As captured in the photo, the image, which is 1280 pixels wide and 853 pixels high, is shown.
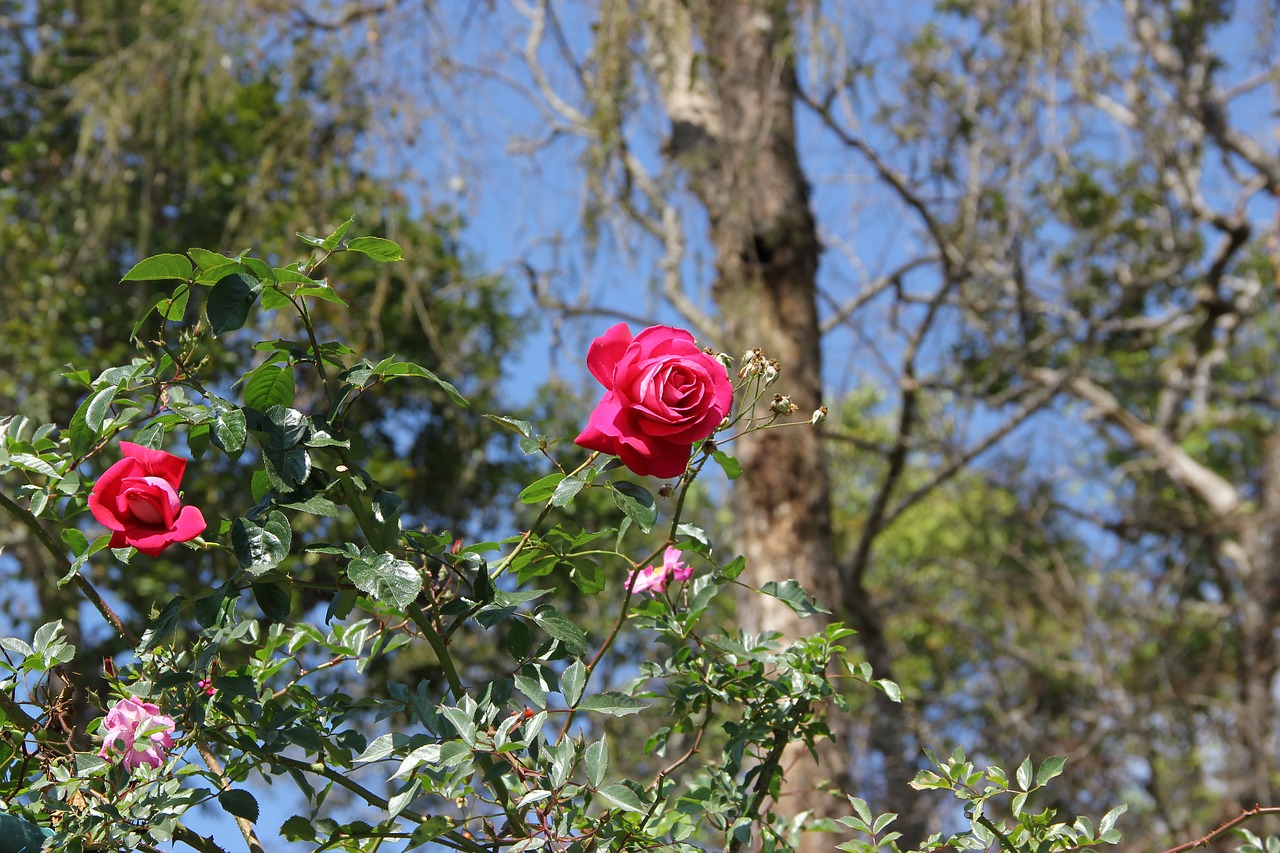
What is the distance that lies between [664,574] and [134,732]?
0.54 m

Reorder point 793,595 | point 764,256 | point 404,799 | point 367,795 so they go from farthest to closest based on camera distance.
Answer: point 764,256, point 793,595, point 367,795, point 404,799

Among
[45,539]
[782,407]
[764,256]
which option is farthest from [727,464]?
[764,256]

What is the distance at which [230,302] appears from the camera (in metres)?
0.98

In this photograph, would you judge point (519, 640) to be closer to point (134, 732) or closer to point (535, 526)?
point (535, 526)

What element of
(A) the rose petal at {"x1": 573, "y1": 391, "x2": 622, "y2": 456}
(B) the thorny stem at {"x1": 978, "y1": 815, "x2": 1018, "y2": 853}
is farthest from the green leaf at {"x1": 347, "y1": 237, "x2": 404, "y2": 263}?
(B) the thorny stem at {"x1": 978, "y1": 815, "x2": 1018, "y2": 853}

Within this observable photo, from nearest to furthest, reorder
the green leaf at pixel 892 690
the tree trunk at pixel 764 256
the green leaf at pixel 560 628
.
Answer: the green leaf at pixel 560 628 → the green leaf at pixel 892 690 → the tree trunk at pixel 764 256

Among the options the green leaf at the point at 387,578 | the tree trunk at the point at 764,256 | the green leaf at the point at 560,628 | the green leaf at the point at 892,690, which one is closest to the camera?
the green leaf at the point at 387,578

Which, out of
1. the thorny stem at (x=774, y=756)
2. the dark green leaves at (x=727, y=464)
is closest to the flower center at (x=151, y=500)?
the dark green leaves at (x=727, y=464)

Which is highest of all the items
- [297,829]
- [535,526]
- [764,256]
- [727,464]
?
[764,256]

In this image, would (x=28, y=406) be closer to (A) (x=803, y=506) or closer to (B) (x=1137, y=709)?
(A) (x=803, y=506)

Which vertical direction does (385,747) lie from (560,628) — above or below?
below

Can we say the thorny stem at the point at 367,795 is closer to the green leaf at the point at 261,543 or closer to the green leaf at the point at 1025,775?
the green leaf at the point at 261,543

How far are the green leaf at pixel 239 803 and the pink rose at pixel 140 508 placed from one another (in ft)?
0.69

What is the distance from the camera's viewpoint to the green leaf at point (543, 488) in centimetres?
105
